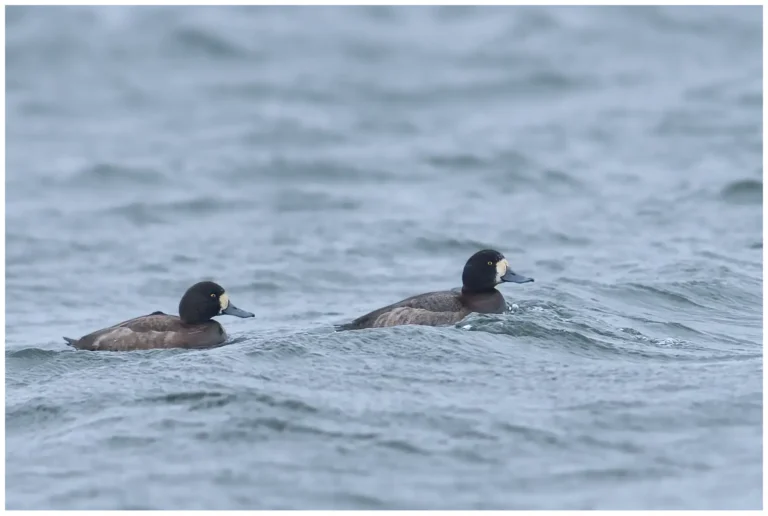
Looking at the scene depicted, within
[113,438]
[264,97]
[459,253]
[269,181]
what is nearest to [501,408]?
[113,438]

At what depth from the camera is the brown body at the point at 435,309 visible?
11.9 m

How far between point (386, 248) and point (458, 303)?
5.46 metres

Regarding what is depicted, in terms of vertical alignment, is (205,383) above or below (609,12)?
below

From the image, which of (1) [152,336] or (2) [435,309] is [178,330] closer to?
(1) [152,336]

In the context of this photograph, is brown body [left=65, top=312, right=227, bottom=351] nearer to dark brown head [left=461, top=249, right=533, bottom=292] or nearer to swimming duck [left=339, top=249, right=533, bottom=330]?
swimming duck [left=339, top=249, right=533, bottom=330]

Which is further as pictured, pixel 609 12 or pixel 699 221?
pixel 609 12

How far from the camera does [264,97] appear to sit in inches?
1099

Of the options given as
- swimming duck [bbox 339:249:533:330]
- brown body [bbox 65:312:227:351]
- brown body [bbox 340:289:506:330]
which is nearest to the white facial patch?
swimming duck [bbox 339:249:533:330]

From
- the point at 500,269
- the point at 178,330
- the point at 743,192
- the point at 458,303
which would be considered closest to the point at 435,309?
the point at 458,303

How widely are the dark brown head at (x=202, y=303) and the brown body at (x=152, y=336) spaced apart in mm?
100

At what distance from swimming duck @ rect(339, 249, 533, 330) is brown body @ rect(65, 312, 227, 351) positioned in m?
1.28

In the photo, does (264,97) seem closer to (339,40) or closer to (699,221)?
Answer: (339,40)

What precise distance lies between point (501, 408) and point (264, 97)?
1947 centimetres

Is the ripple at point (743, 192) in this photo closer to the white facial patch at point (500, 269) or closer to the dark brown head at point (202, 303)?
the white facial patch at point (500, 269)
